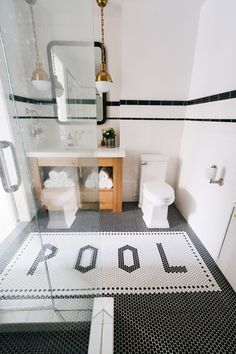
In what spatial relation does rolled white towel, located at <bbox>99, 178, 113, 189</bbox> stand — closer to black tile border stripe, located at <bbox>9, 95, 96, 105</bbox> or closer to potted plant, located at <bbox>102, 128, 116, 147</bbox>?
potted plant, located at <bbox>102, 128, 116, 147</bbox>

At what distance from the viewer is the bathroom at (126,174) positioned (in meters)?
1.09

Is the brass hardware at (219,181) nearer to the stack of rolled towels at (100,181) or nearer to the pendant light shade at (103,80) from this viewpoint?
the stack of rolled towels at (100,181)

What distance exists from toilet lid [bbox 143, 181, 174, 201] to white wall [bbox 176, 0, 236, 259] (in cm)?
31

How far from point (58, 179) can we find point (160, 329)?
1657 millimetres

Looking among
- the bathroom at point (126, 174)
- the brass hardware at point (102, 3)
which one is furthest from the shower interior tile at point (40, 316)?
the brass hardware at point (102, 3)

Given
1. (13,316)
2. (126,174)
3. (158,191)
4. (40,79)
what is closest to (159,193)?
(158,191)

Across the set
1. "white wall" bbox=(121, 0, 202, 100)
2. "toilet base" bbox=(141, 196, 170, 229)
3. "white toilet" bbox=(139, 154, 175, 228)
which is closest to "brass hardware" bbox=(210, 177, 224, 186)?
"white toilet" bbox=(139, 154, 175, 228)

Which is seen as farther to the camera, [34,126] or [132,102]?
[132,102]

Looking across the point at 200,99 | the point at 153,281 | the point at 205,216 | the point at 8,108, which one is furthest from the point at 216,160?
the point at 8,108

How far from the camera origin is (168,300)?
1227 millimetres

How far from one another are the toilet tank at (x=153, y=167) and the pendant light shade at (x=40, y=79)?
1.39 m

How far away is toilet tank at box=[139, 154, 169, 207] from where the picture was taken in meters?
2.19

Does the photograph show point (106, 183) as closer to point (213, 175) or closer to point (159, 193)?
point (159, 193)

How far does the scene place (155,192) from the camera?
1.89m
